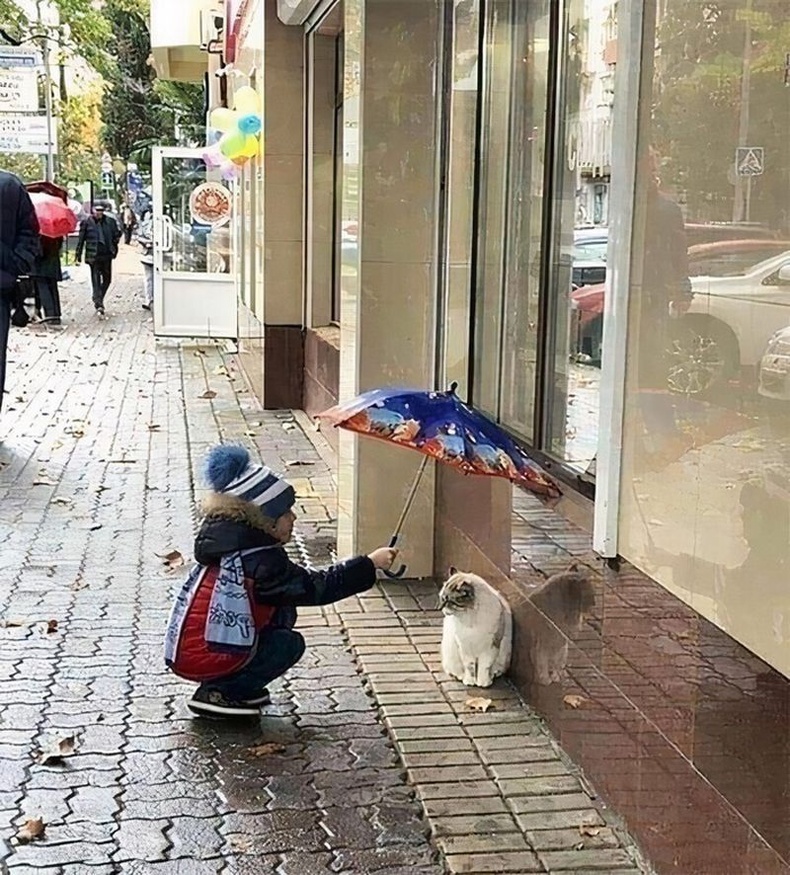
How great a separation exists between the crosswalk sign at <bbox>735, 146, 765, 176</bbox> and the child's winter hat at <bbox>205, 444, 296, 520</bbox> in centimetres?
218

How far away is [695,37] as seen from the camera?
3.35 m

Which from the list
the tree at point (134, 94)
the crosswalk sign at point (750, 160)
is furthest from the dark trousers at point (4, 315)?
the tree at point (134, 94)

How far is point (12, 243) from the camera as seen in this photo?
958cm

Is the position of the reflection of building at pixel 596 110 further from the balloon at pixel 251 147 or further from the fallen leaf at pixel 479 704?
the balloon at pixel 251 147

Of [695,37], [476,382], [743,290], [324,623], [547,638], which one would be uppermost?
[695,37]

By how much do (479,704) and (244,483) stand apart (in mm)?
1247

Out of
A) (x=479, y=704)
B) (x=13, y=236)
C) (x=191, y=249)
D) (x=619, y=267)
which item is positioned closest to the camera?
(x=619, y=267)

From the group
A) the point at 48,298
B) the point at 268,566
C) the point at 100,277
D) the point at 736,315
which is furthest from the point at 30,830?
the point at 100,277

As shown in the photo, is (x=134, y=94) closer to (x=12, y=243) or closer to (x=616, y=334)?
(x=12, y=243)

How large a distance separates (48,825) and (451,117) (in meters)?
3.75

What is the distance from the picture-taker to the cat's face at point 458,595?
16.2 feet

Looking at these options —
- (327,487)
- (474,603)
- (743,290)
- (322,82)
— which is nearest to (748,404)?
(743,290)

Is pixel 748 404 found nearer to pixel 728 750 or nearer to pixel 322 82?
pixel 728 750

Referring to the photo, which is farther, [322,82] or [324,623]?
[322,82]
